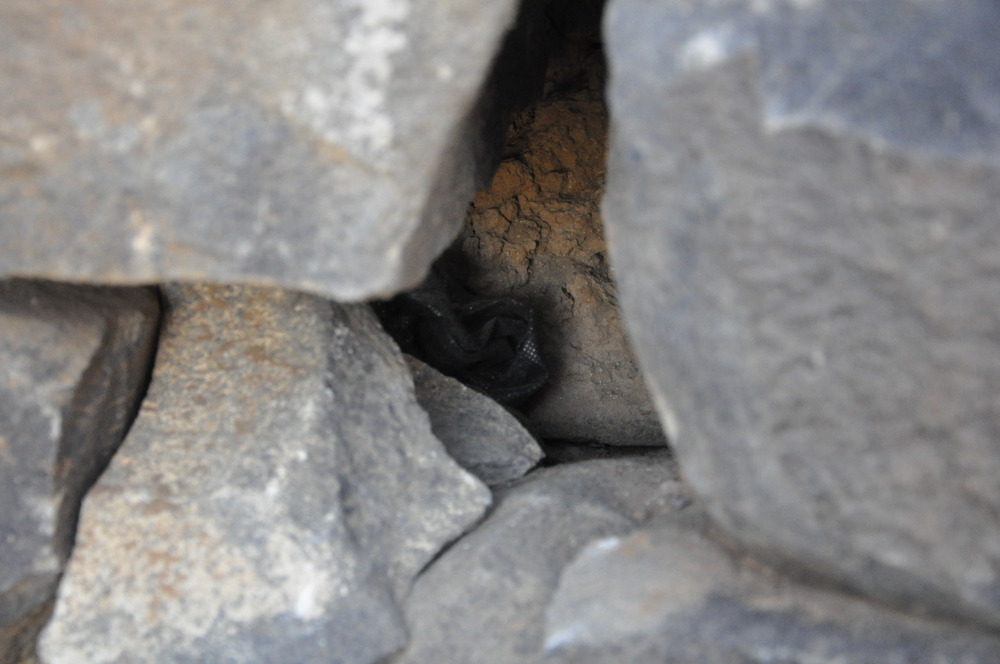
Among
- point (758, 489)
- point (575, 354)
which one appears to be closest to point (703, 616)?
point (758, 489)

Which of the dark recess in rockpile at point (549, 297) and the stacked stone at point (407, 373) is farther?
the dark recess in rockpile at point (549, 297)

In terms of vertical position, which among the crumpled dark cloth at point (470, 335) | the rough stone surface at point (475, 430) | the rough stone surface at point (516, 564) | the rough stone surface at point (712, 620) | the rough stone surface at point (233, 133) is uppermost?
the rough stone surface at point (233, 133)

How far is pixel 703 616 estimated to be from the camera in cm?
93

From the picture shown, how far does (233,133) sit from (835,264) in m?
0.62

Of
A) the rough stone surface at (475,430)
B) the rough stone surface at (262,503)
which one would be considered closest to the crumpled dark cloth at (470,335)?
the rough stone surface at (475,430)

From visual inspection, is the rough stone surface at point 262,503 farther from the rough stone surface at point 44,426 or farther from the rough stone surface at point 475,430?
the rough stone surface at point 475,430

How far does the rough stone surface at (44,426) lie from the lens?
3.60 feet

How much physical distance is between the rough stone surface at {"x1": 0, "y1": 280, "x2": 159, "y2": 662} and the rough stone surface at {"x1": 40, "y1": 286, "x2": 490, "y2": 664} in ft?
0.12

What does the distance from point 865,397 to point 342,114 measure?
0.58 metres

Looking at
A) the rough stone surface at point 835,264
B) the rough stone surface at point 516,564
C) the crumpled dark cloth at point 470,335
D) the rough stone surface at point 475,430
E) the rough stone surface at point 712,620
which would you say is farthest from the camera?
the crumpled dark cloth at point 470,335

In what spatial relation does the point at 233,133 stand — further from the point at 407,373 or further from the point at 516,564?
the point at 516,564

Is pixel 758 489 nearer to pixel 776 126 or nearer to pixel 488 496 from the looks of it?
pixel 776 126

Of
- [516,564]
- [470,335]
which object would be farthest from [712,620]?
[470,335]

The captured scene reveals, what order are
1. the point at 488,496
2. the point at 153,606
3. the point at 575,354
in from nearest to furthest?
the point at 153,606 → the point at 488,496 → the point at 575,354
